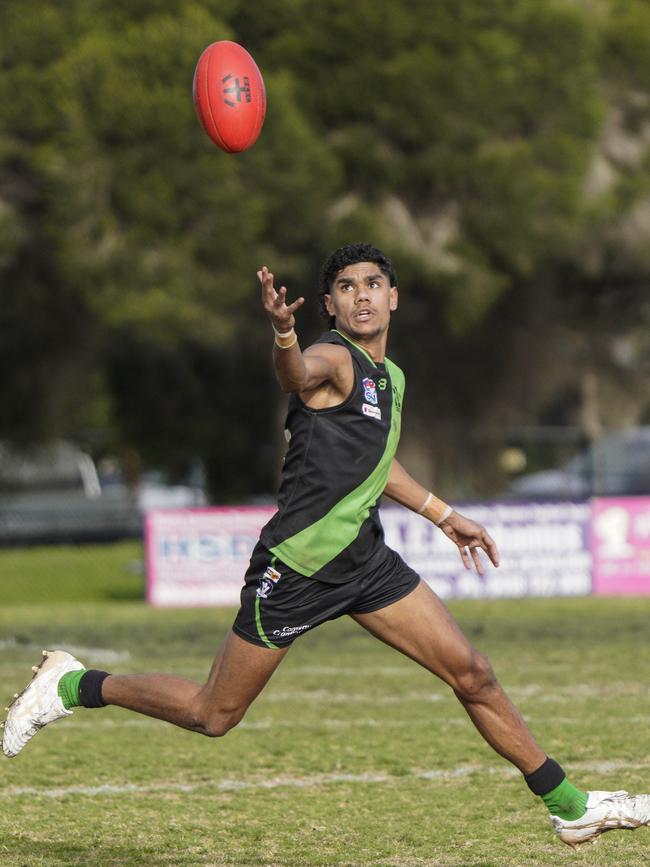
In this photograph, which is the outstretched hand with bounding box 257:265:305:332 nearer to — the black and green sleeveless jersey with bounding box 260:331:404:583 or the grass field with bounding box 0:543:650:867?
the black and green sleeveless jersey with bounding box 260:331:404:583

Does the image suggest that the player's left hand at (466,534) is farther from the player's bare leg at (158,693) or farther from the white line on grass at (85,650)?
the white line on grass at (85,650)

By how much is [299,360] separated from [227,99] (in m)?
2.29

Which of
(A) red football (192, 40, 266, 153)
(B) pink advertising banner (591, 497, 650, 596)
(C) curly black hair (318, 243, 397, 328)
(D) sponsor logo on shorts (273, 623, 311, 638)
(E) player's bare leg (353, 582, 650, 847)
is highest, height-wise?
(A) red football (192, 40, 266, 153)

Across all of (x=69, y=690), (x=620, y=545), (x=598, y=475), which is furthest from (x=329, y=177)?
(x=69, y=690)

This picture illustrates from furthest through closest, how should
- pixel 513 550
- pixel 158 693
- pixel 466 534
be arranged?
pixel 513 550, pixel 466 534, pixel 158 693

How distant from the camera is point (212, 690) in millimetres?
5664

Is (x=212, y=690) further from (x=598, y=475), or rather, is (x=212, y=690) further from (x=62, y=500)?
(x=62, y=500)

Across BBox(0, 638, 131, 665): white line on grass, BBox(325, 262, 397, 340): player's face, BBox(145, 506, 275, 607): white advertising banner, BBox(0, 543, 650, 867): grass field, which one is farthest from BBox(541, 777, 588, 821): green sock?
BBox(145, 506, 275, 607): white advertising banner

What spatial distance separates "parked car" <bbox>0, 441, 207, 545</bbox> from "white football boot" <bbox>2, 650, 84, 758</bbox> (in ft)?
58.7

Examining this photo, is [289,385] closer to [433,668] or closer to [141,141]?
[433,668]

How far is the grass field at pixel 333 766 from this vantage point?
6.08 metres

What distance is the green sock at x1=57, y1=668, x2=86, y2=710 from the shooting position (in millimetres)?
5898

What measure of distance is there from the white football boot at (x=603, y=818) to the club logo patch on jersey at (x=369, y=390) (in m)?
1.65

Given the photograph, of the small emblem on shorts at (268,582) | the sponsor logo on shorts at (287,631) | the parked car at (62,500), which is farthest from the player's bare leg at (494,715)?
the parked car at (62,500)
